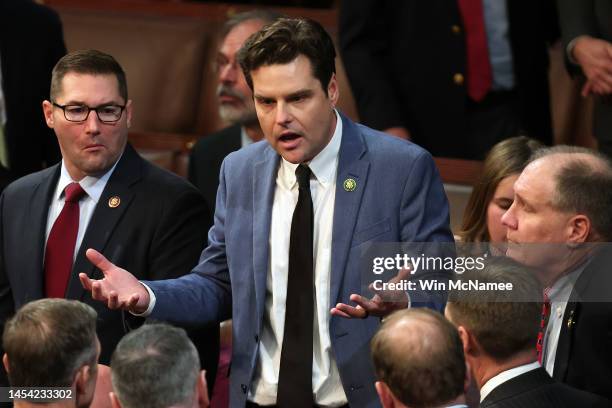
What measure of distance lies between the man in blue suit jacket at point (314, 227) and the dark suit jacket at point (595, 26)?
1.11 metres

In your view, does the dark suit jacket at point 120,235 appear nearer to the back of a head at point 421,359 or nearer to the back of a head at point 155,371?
the back of a head at point 155,371

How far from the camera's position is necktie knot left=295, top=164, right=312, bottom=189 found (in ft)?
9.89

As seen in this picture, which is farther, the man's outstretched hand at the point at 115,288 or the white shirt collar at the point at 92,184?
the white shirt collar at the point at 92,184

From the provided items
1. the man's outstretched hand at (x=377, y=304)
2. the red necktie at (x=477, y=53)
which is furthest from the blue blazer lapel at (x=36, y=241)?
the red necktie at (x=477, y=53)

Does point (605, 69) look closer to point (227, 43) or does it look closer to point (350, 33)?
point (350, 33)

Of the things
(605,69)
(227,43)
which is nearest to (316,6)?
(227,43)

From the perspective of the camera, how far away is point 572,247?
3.01 m

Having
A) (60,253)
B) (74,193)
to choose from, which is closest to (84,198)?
(74,193)

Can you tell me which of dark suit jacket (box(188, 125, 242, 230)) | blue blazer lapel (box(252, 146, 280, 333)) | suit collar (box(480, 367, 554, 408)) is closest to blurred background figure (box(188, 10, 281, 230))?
dark suit jacket (box(188, 125, 242, 230))

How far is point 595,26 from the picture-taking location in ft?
12.9

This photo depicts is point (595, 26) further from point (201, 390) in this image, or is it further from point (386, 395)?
point (201, 390)

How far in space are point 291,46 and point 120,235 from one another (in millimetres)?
701

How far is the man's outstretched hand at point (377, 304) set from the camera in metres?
2.71

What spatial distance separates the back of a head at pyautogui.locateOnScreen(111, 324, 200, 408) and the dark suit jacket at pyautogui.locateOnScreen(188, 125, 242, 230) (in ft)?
6.44
